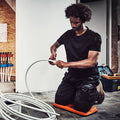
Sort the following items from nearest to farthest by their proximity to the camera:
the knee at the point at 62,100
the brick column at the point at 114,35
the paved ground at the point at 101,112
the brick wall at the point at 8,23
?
1. the paved ground at the point at 101,112
2. the knee at the point at 62,100
3. the brick column at the point at 114,35
4. the brick wall at the point at 8,23

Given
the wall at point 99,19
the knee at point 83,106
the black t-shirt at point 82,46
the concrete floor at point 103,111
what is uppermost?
the wall at point 99,19

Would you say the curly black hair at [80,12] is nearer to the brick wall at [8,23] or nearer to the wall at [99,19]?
the wall at [99,19]

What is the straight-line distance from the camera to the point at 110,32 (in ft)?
12.3

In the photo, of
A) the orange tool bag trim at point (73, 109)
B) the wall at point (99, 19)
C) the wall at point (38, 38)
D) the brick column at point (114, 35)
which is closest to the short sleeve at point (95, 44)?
the orange tool bag trim at point (73, 109)

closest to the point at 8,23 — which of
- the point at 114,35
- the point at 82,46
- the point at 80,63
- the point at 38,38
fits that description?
the point at 38,38

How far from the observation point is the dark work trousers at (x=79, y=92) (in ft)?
6.16

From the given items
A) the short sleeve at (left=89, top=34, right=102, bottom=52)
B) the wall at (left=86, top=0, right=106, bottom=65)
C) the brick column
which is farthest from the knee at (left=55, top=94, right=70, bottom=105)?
the brick column

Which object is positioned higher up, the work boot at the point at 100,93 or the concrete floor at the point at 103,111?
the work boot at the point at 100,93

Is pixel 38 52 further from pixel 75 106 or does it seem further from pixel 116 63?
pixel 116 63

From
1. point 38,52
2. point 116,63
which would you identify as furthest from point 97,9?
point 38,52

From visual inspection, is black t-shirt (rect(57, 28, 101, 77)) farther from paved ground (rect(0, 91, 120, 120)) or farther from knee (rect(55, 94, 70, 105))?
paved ground (rect(0, 91, 120, 120))

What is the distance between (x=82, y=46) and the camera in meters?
1.98

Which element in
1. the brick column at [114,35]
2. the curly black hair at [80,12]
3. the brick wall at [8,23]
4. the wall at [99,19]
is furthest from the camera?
the brick wall at [8,23]

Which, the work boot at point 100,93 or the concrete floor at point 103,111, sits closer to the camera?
the concrete floor at point 103,111
